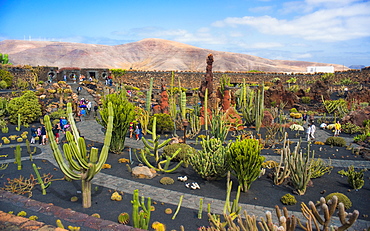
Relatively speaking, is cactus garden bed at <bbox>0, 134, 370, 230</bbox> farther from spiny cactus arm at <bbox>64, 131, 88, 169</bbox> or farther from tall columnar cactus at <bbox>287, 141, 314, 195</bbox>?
spiny cactus arm at <bbox>64, 131, 88, 169</bbox>

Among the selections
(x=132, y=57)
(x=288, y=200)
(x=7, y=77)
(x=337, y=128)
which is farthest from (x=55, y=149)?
(x=132, y=57)

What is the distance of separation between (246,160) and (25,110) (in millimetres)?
15344

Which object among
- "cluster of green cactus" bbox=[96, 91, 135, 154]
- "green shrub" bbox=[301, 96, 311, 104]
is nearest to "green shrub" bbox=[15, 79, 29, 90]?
"cluster of green cactus" bbox=[96, 91, 135, 154]

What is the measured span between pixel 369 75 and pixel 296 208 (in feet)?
116

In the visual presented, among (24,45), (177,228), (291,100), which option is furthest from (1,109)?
(24,45)

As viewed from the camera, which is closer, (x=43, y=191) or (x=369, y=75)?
(x=43, y=191)

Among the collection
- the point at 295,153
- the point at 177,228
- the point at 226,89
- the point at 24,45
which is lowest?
the point at 177,228

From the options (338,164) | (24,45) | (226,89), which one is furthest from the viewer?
(24,45)

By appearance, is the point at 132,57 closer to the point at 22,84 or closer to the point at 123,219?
the point at 22,84

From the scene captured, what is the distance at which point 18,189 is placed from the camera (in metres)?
8.33

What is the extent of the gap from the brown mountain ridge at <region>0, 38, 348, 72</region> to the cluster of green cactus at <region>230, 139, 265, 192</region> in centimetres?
7413

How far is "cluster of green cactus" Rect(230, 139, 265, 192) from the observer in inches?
330

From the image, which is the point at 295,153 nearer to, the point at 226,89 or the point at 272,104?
the point at 226,89

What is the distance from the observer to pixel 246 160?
841 cm
